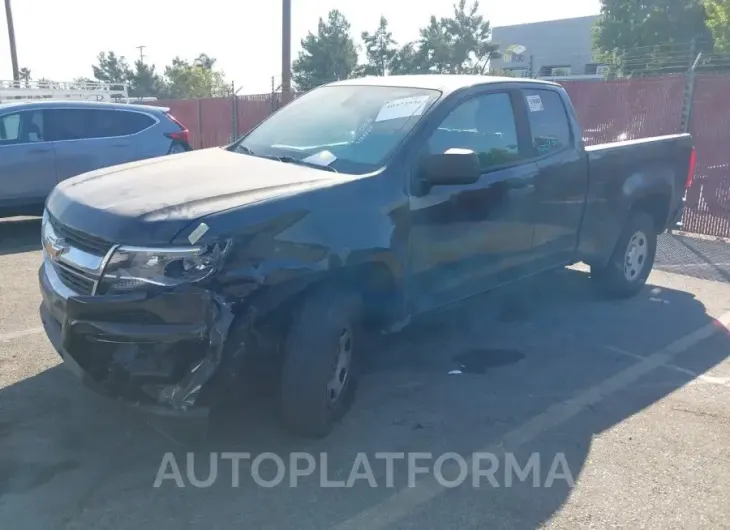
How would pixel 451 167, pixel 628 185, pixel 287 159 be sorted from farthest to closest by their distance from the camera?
pixel 628 185 < pixel 287 159 < pixel 451 167

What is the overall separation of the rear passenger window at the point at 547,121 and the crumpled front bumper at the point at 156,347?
3.01m

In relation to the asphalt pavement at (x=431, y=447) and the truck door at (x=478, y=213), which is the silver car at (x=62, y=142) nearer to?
the asphalt pavement at (x=431, y=447)

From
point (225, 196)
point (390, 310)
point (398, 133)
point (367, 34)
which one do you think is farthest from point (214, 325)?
point (367, 34)

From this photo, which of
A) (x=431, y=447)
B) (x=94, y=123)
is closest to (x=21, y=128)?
(x=94, y=123)

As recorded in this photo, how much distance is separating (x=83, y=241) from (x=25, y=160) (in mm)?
6009

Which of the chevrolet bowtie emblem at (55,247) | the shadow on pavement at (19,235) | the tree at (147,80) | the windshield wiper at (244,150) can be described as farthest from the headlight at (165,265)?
the tree at (147,80)

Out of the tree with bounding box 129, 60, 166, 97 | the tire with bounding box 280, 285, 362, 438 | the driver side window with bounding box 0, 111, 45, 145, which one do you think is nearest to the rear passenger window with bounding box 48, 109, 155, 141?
the driver side window with bounding box 0, 111, 45, 145

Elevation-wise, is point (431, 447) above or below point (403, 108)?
below

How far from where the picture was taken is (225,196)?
3494mm

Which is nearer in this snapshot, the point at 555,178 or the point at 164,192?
the point at 164,192

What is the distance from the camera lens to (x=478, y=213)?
4.59m

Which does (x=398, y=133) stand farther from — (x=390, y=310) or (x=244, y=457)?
(x=244, y=457)

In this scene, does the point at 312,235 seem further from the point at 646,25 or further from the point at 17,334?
the point at 646,25

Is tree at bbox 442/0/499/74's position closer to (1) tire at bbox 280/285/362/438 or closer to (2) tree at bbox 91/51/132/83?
(2) tree at bbox 91/51/132/83
